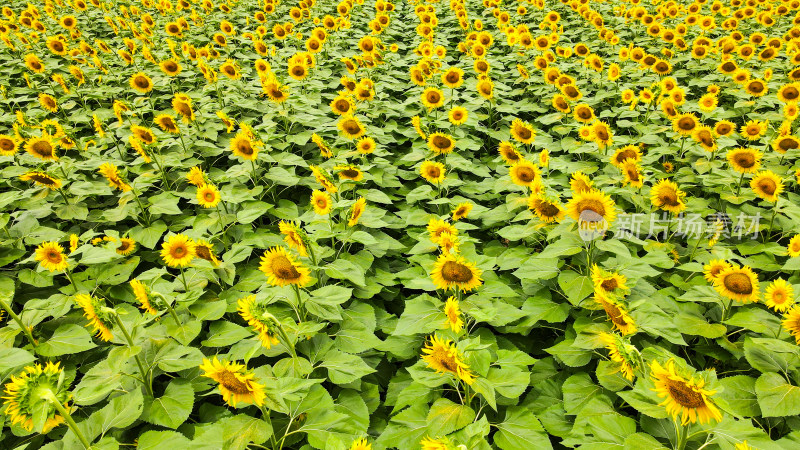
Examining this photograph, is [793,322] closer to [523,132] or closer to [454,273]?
[454,273]

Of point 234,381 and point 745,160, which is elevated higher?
point 745,160

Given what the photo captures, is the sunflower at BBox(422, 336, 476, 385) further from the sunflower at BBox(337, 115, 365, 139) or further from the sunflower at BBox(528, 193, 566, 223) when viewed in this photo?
the sunflower at BBox(337, 115, 365, 139)

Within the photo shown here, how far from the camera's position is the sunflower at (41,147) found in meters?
4.33

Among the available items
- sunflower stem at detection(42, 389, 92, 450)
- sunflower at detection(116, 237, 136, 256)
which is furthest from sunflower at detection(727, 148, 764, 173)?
sunflower at detection(116, 237, 136, 256)

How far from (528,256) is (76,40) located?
1031 cm

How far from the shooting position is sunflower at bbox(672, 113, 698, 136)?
4.99 m

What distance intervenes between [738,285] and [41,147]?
20.9ft

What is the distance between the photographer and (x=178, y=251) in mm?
3121

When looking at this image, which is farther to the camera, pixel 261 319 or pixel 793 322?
pixel 793 322

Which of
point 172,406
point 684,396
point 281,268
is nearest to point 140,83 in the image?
point 281,268

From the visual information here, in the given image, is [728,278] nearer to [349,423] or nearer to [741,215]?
[741,215]

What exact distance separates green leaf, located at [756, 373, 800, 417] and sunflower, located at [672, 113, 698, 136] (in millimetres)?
3282

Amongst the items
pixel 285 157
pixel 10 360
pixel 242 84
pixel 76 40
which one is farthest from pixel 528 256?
pixel 76 40

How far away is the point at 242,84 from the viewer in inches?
280
